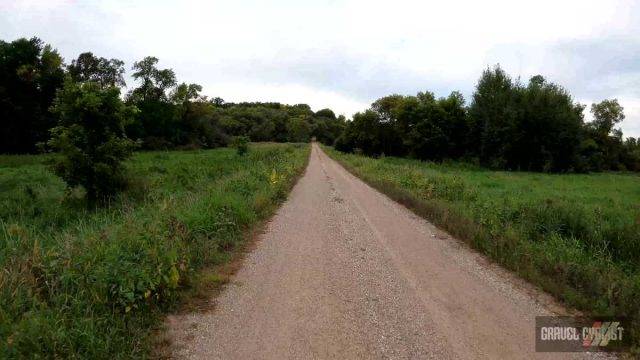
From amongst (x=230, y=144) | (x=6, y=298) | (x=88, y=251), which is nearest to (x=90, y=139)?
(x=88, y=251)

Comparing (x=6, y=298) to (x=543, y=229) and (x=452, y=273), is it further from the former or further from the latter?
(x=543, y=229)

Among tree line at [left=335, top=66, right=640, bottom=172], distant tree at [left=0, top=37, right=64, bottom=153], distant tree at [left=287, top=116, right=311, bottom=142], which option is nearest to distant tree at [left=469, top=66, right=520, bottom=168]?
tree line at [left=335, top=66, right=640, bottom=172]

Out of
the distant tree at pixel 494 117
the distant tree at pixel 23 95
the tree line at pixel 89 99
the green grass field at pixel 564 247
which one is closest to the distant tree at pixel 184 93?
the tree line at pixel 89 99

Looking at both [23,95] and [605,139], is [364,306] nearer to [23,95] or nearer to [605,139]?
[23,95]

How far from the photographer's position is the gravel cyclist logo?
4984 mm

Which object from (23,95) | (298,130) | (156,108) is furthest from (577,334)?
(298,130)

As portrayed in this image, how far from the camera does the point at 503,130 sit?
1764 inches

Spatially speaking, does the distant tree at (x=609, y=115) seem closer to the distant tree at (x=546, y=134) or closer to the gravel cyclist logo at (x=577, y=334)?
the distant tree at (x=546, y=134)

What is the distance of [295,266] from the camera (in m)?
7.77

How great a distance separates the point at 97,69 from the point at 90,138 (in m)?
59.2

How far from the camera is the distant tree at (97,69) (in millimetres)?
63719

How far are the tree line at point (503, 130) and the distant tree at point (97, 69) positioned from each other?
41.0m

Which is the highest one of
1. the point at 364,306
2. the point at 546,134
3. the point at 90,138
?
the point at 546,134

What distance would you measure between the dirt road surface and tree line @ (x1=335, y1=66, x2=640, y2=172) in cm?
4002
